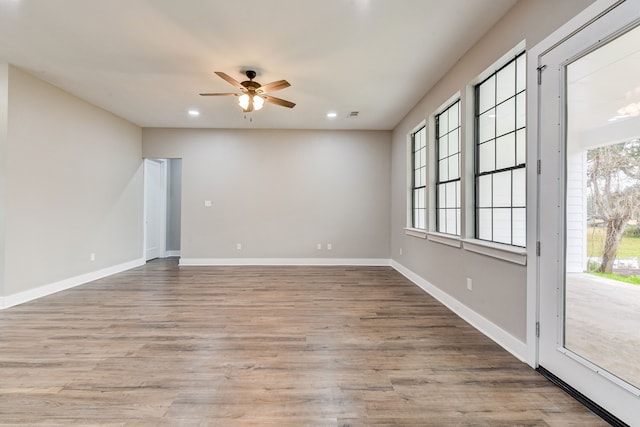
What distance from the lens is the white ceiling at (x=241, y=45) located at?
2.54 metres

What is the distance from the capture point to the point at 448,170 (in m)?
4.00

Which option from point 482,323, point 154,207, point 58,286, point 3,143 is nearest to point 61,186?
point 3,143

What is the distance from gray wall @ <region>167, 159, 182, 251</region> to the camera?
296 inches

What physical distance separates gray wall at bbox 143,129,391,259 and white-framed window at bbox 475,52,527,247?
130 inches

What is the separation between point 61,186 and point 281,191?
11.8 ft

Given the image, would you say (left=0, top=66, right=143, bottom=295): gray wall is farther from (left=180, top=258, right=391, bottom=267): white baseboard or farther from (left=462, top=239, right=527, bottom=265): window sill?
(left=462, top=239, right=527, bottom=265): window sill

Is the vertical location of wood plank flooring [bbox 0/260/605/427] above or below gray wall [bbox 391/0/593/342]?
below

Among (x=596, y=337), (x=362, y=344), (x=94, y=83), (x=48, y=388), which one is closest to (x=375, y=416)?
(x=362, y=344)

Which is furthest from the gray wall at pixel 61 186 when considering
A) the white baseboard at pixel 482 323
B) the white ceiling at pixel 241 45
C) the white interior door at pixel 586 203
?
the white interior door at pixel 586 203

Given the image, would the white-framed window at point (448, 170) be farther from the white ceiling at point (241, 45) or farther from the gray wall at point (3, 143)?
the gray wall at point (3, 143)

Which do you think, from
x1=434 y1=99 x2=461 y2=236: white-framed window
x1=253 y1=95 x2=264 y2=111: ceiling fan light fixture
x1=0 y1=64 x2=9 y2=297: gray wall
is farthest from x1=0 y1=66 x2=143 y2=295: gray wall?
x1=434 y1=99 x2=461 y2=236: white-framed window

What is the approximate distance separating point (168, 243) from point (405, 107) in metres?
6.40

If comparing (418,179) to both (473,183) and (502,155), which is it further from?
(502,155)

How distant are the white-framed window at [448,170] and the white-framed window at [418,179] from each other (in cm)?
55
